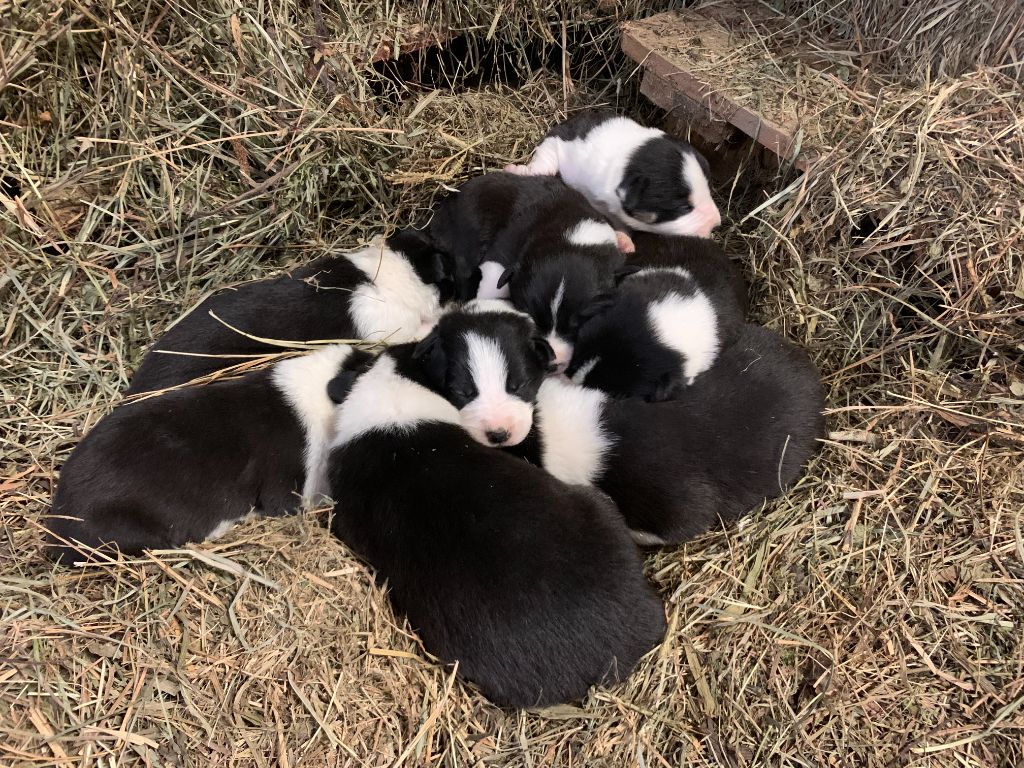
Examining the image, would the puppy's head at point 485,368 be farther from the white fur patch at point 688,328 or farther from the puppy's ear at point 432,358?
the white fur patch at point 688,328

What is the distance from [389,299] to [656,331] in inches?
59.9

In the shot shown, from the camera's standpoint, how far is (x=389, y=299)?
148 inches

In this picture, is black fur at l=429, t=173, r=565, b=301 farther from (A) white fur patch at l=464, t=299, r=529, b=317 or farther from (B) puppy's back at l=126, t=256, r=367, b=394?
(B) puppy's back at l=126, t=256, r=367, b=394

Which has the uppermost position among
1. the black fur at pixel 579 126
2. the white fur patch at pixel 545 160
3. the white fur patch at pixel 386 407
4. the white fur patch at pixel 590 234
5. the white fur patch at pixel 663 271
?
the black fur at pixel 579 126

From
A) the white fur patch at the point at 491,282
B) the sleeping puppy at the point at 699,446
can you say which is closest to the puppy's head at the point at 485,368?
the sleeping puppy at the point at 699,446

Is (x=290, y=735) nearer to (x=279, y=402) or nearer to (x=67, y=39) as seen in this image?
(x=279, y=402)

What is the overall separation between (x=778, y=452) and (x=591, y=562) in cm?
109

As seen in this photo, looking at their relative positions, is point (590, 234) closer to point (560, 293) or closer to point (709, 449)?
point (560, 293)

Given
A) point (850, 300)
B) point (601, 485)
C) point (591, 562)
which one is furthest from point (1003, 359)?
point (591, 562)

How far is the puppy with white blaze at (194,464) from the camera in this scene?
2730 mm

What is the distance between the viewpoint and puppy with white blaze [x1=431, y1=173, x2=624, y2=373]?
3.47 metres

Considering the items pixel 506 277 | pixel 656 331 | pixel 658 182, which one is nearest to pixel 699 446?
pixel 656 331

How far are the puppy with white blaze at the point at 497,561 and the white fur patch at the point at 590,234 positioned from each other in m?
1.50

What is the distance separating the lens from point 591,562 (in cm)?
247
